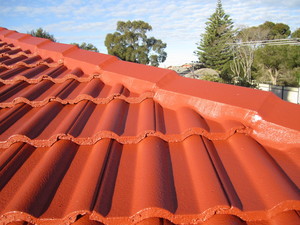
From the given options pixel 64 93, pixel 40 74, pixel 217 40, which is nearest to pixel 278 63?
pixel 217 40

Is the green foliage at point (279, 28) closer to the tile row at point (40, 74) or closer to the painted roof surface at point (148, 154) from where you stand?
the tile row at point (40, 74)

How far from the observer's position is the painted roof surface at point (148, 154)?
1.05m

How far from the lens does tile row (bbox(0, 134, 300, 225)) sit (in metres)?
1.04

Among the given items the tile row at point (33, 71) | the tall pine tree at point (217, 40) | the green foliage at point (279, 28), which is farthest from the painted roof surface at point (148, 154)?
the green foliage at point (279, 28)

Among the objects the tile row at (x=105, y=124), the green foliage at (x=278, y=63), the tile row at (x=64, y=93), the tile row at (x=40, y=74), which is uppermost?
the tile row at (x=40, y=74)

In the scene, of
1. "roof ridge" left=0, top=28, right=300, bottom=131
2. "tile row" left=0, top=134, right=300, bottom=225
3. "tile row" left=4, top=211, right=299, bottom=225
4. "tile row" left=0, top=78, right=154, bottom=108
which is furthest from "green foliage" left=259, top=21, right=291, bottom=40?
"tile row" left=4, top=211, right=299, bottom=225

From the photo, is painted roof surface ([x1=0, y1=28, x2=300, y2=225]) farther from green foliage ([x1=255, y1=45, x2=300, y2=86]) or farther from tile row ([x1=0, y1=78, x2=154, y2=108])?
green foliage ([x1=255, y1=45, x2=300, y2=86])

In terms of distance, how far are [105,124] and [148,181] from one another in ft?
1.95

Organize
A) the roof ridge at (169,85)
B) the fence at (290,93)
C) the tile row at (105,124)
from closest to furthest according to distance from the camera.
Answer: the tile row at (105,124) < the roof ridge at (169,85) < the fence at (290,93)

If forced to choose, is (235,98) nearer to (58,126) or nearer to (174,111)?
(174,111)

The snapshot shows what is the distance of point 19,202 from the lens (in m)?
1.09

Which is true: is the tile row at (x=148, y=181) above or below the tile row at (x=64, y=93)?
below

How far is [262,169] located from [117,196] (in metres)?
0.79

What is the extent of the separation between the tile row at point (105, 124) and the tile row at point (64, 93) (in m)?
0.05
